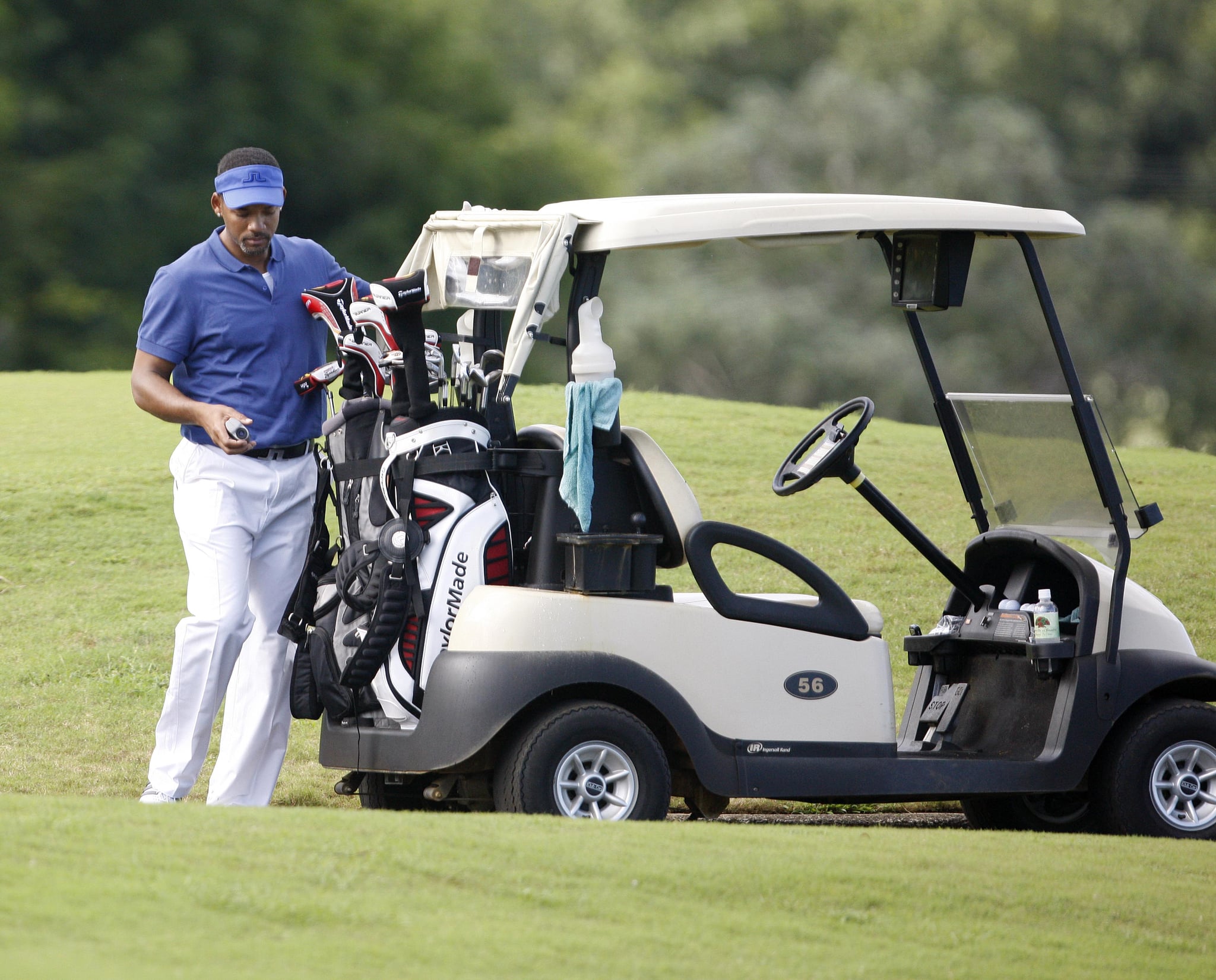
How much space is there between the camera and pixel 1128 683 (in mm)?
5195

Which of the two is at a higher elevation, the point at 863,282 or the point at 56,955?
the point at 863,282

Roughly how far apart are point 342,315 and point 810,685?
1690 mm

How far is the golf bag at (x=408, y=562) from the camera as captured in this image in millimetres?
4859

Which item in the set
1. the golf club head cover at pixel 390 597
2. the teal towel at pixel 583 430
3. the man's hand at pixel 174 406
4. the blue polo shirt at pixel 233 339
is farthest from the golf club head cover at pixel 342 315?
the teal towel at pixel 583 430

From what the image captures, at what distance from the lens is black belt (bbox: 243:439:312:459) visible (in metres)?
5.29

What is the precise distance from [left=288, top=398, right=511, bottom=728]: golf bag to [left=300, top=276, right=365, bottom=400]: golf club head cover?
0.52 ft

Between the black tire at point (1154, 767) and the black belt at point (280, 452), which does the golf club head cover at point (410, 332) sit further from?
the black tire at point (1154, 767)

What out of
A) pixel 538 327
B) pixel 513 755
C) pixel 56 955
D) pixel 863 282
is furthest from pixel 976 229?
pixel 863 282

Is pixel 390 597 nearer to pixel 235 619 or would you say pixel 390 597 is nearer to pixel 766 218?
pixel 235 619

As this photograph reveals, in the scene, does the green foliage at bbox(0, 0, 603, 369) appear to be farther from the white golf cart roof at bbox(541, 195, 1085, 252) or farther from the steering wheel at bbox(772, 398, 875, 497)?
the white golf cart roof at bbox(541, 195, 1085, 252)

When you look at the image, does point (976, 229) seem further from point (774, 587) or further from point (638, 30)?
point (638, 30)

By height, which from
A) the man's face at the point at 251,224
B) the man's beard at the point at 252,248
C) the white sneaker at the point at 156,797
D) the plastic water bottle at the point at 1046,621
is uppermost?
the man's face at the point at 251,224

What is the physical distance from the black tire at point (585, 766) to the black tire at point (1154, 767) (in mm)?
1347

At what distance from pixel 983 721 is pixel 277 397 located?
92.3 inches
